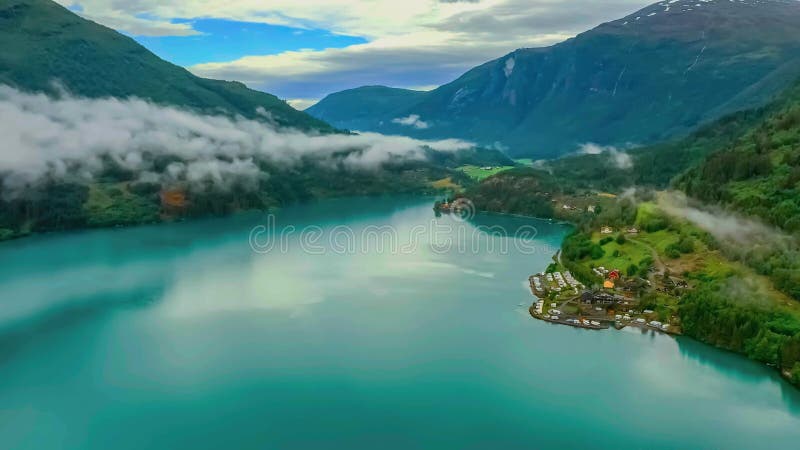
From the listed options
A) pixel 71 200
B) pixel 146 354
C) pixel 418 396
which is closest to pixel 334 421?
pixel 418 396

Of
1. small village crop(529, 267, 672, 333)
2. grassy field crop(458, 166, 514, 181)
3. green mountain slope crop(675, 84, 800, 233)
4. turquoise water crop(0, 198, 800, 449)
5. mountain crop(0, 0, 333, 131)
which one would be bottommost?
turquoise water crop(0, 198, 800, 449)

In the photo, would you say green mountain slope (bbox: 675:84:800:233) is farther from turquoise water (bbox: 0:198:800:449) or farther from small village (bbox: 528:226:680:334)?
turquoise water (bbox: 0:198:800:449)

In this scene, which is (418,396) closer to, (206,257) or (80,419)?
(80,419)

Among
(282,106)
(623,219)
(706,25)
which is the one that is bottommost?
(623,219)

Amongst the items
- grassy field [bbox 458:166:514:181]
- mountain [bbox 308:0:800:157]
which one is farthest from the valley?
mountain [bbox 308:0:800:157]

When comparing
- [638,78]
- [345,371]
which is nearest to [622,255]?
[345,371]

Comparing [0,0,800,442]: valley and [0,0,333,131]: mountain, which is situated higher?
[0,0,333,131]: mountain
